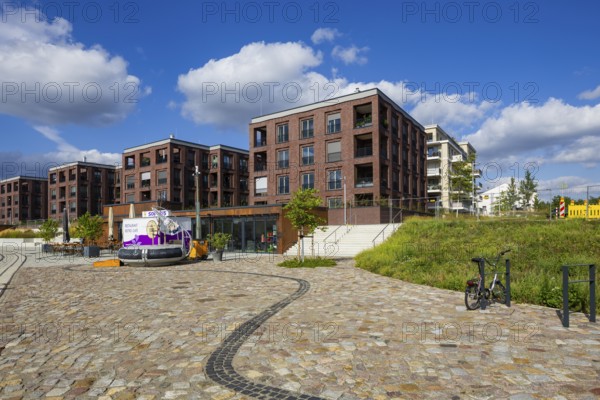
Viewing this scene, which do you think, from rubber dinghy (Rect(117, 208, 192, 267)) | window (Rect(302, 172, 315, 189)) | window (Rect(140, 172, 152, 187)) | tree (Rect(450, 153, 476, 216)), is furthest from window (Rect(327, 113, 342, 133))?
window (Rect(140, 172, 152, 187))

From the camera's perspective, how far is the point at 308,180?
41906 mm

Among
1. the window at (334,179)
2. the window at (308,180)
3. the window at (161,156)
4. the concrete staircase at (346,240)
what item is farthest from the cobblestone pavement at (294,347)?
the window at (161,156)

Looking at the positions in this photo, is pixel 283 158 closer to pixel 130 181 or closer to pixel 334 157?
pixel 334 157

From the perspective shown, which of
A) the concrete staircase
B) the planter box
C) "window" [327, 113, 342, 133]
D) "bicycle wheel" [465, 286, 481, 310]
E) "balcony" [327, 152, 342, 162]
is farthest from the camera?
"window" [327, 113, 342, 133]

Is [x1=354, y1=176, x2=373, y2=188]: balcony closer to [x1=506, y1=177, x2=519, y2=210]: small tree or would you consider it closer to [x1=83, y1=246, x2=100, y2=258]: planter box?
[x1=83, y1=246, x2=100, y2=258]: planter box

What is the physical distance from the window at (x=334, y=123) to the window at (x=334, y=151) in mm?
1325

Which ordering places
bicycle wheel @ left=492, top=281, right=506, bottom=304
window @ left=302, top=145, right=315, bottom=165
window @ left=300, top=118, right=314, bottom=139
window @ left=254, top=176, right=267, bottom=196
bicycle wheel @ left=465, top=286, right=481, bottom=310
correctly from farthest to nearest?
1. window @ left=254, top=176, right=267, bottom=196
2. window @ left=300, top=118, right=314, bottom=139
3. window @ left=302, top=145, right=315, bottom=165
4. bicycle wheel @ left=492, top=281, right=506, bottom=304
5. bicycle wheel @ left=465, top=286, right=481, bottom=310

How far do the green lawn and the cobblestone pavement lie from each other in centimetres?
82

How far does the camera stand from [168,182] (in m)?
55.8

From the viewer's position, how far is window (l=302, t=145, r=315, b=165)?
41781mm

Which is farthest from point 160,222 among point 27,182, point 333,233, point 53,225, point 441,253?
point 27,182

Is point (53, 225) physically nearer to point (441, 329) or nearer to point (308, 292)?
point (308, 292)

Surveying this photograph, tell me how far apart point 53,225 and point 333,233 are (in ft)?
89.0

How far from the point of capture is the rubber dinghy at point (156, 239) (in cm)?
1891
